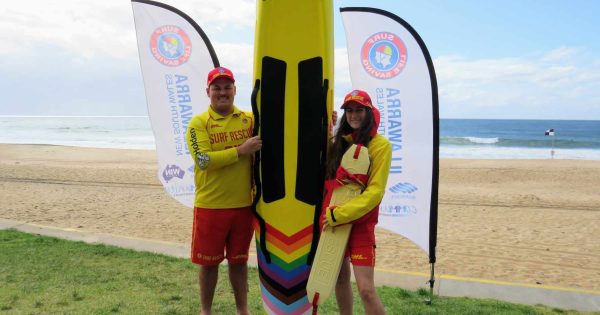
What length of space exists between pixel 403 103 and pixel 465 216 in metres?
5.31

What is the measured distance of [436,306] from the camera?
373 cm

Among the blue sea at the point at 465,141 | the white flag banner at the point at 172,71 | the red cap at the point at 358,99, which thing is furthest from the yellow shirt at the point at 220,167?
the blue sea at the point at 465,141

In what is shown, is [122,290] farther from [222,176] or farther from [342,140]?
[342,140]

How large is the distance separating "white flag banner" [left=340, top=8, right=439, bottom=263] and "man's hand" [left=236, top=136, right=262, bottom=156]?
4.60ft

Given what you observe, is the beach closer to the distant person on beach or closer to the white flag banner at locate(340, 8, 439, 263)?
the white flag banner at locate(340, 8, 439, 263)

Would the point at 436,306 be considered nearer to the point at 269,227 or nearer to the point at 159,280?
the point at 269,227

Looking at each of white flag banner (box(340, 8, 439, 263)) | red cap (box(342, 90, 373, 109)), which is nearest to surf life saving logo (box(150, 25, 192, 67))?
white flag banner (box(340, 8, 439, 263))

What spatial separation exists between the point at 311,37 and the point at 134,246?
11.7 feet

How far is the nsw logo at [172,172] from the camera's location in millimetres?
4797

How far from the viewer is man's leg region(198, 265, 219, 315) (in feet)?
10.2

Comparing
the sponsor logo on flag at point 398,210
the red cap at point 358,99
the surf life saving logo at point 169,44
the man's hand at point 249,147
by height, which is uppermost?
the surf life saving logo at point 169,44

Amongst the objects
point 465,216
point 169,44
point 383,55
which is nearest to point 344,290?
point 383,55

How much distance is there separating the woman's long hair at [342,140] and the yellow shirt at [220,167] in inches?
21.4

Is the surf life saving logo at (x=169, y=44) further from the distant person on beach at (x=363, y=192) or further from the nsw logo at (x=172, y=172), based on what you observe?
the distant person on beach at (x=363, y=192)
